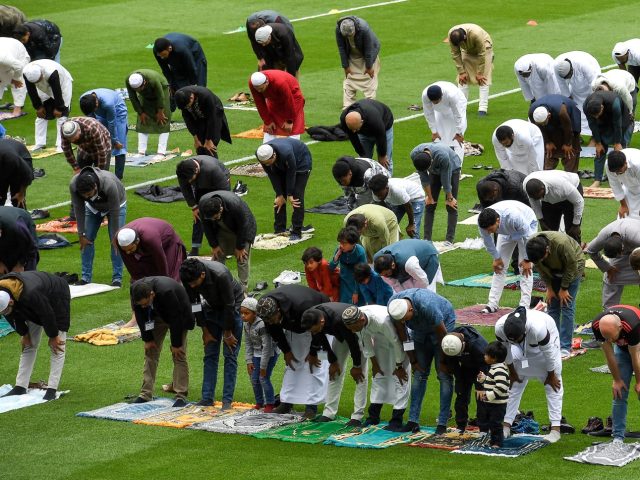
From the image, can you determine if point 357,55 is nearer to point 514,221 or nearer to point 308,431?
point 514,221

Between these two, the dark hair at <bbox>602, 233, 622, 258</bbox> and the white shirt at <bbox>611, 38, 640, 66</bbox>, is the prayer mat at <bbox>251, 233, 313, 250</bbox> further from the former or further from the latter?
the white shirt at <bbox>611, 38, 640, 66</bbox>

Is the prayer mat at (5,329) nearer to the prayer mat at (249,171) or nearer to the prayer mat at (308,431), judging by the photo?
the prayer mat at (308,431)

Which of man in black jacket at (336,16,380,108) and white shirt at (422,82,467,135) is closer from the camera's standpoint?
white shirt at (422,82,467,135)

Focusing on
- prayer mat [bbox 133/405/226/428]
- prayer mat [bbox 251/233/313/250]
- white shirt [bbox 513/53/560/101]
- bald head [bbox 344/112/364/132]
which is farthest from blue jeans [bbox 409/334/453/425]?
white shirt [bbox 513/53/560/101]

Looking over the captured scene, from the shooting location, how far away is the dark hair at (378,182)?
65.5ft

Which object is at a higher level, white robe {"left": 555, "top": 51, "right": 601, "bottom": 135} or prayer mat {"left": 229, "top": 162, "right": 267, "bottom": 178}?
white robe {"left": 555, "top": 51, "right": 601, "bottom": 135}

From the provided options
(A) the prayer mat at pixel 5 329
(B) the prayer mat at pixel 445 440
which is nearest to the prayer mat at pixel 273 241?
(A) the prayer mat at pixel 5 329

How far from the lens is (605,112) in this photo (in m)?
23.9

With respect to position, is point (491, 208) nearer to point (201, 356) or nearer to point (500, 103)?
point (201, 356)

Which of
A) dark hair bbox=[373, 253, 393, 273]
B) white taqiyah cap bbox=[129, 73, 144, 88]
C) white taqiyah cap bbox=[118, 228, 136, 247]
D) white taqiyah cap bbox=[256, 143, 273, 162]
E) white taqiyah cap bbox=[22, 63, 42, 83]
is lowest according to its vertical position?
dark hair bbox=[373, 253, 393, 273]

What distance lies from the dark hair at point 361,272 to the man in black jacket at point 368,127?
5.92 metres

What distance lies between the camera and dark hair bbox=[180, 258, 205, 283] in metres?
16.5

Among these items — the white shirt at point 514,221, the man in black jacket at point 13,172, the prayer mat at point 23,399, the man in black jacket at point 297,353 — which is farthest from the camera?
the man in black jacket at point 13,172

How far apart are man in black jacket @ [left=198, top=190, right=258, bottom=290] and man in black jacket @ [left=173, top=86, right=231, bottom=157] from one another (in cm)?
447
